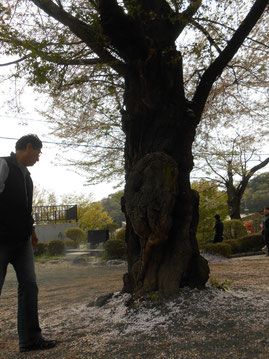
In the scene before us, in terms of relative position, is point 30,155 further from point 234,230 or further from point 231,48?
point 234,230

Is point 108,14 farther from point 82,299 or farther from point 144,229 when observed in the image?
point 82,299

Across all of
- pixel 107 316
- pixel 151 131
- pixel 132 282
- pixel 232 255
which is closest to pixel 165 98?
pixel 151 131

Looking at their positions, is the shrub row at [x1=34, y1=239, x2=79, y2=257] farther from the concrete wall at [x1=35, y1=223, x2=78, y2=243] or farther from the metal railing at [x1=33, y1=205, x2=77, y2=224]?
the metal railing at [x1=33, y1=205, x2=77, y2=224]

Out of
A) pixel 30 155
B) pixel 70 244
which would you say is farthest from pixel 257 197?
pixel 30 155

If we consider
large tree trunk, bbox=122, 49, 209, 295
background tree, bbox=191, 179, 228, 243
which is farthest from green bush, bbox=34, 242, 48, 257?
large tree trunk, bbox=122, 49, 209, 295

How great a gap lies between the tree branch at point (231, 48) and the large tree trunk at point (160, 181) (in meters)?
0.34

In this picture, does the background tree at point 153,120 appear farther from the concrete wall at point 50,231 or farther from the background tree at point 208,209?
the concrete wall at point 50,231

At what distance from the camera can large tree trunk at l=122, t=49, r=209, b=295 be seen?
324 cm

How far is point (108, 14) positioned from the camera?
320 cm

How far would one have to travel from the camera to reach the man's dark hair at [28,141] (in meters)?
2.83

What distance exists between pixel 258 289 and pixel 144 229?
1997mm

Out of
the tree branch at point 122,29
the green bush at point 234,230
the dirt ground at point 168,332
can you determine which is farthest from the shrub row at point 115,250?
the tree branch at point 122,29

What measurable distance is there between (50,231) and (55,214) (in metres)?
2.10

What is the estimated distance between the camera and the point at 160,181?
3.25 meters
